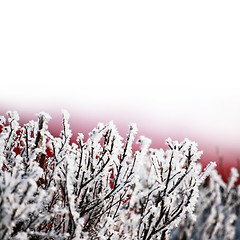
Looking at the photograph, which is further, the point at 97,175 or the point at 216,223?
the point at 216,223

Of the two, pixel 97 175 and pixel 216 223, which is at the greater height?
pixel 97 175

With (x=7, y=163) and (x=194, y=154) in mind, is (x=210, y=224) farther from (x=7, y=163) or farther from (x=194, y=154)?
(x=7, y=163)

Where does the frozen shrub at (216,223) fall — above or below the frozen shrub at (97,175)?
below

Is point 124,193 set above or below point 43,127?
below

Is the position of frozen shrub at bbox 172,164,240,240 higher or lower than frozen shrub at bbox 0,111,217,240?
lower

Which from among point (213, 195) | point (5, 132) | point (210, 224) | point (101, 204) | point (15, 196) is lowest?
point (210, 224)

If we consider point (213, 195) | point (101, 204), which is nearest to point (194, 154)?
point (101, 204)

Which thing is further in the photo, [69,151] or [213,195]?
[213,195]

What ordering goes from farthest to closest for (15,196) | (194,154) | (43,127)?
(43,127), (194,154), (15,196)

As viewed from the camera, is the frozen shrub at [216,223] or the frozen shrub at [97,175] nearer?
the frozen shrub at [97,175]

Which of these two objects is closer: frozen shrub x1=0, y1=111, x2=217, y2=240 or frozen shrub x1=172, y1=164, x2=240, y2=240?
frozen shrub x1=0, y1=111, x2=217, y2=240

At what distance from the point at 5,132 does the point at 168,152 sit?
7.40ft

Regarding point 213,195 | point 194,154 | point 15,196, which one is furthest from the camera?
point 213,195

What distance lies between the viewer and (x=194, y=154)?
2713mm
